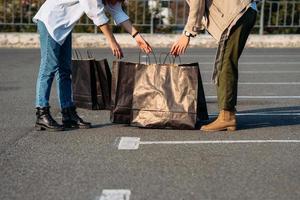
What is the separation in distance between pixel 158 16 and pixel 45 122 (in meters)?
13.8

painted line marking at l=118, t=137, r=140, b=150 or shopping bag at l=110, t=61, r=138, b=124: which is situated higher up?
shopping bag at l=110, t=61, r=138, b=124

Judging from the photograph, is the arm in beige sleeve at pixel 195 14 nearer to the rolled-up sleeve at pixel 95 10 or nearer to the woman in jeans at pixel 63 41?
the woman in jeans at pixel 63 41

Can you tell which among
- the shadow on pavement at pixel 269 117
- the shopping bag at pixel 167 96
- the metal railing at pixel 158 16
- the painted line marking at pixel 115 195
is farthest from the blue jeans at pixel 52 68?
the metal railing at pixel 158 16

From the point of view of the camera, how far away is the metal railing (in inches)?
757

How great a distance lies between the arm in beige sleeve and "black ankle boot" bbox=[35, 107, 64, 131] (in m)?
1.60

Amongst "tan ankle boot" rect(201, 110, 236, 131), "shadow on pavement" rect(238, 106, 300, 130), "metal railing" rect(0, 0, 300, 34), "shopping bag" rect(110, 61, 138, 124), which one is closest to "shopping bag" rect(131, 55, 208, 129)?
"shopping bag" rect(110, 61, 138, 124)

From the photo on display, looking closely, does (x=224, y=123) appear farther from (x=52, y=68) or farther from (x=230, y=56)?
(x=52, y=68)

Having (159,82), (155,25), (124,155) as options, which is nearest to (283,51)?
(155,25)

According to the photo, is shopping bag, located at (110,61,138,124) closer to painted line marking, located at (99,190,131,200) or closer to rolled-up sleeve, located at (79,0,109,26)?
rolled-up sleeve, located at (79,0,109,26)

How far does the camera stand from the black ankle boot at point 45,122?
20.7ft

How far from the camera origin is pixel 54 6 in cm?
606

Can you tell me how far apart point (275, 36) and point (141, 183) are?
1580 cm

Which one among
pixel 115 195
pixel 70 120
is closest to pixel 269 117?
pixel 70 120

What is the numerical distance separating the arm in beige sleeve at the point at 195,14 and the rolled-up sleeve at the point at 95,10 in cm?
82
